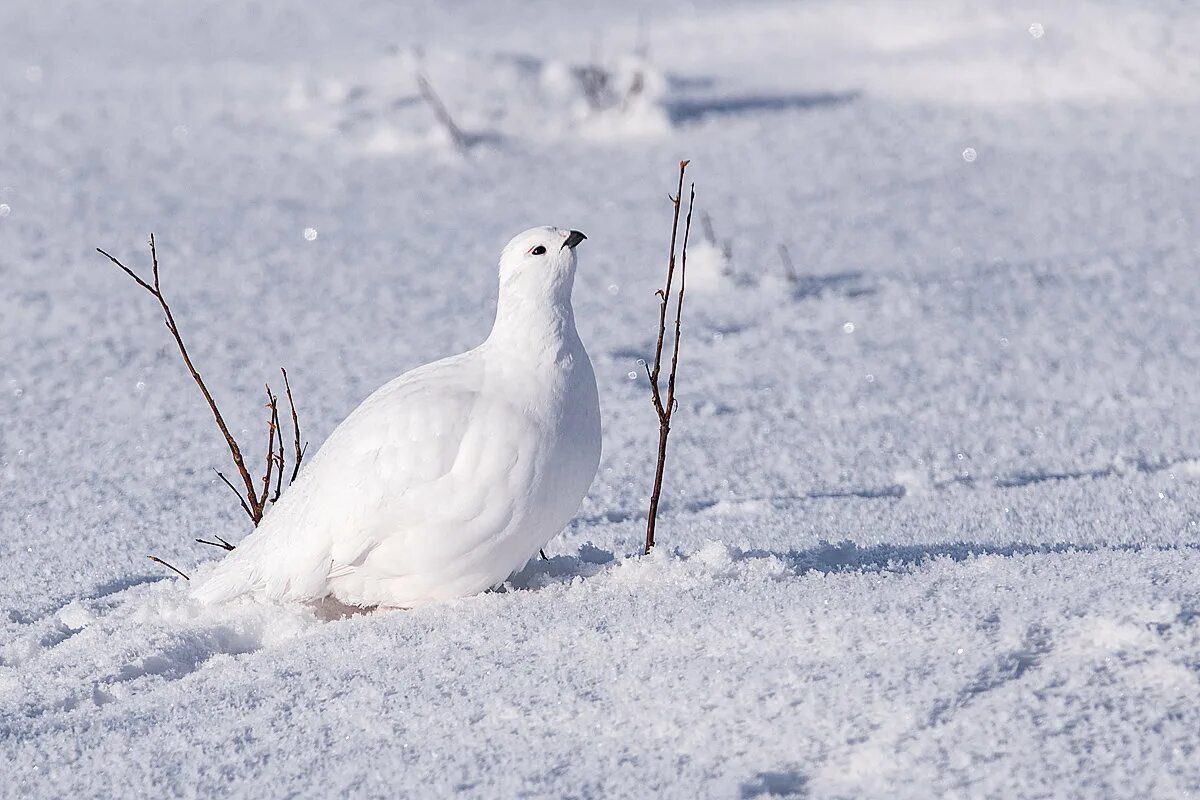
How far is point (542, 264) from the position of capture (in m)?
2.63

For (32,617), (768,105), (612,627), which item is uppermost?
(768,105)

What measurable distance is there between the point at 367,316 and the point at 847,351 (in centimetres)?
187

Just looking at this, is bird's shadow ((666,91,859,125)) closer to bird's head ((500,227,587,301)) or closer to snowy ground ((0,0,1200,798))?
snowy ground ((0,0,1200,798))

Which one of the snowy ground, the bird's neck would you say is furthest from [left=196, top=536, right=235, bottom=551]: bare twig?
the bird's neck

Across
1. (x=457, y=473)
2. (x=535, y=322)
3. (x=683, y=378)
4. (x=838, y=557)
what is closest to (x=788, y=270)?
(x=683, y=378)

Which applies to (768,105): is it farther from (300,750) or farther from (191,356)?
(300,750)

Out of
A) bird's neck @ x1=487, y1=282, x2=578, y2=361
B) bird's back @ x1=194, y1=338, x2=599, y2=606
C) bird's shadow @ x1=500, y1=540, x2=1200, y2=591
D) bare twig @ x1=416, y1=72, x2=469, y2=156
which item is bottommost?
bird's shadow @ x1=500, y1=540, x2=1200, y2=591

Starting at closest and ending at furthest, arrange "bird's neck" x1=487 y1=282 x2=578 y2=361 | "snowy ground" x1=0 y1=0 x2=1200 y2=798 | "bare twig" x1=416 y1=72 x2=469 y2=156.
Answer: "snowy ground" x1=0 y1=0 x2=1200 y2=798
"bird's neck" x1=487 y1=282 x2=578 y2=361
"bare twig" x1=416 y1=72 x2=469 y2=156

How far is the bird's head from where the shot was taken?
2635mm

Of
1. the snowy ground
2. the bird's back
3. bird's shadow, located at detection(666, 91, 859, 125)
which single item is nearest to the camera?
the snowy ground

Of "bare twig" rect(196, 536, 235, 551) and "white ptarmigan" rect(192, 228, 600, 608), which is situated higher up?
"white ptarmigan" rect(192, 228, 600, 608)

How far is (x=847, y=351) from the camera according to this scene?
5062mm

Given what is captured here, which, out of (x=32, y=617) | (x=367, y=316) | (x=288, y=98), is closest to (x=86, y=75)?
(x=288, y=98)

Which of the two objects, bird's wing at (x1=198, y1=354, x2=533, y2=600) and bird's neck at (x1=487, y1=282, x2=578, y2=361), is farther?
bird's neck at (x1=487, y1=282, x2=578, y2=361)
